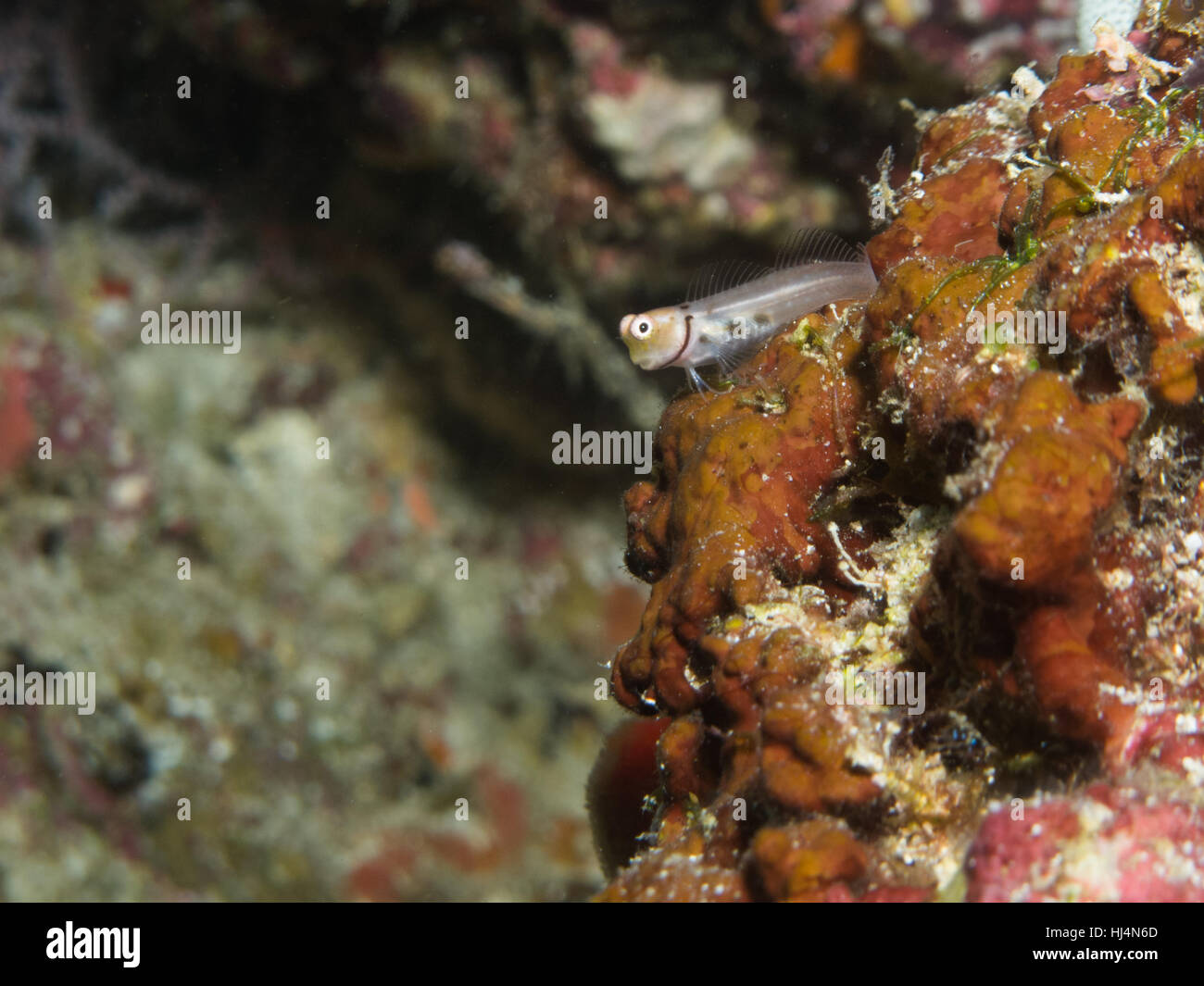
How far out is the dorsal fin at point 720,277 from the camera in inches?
136

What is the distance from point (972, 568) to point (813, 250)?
5.98 ft

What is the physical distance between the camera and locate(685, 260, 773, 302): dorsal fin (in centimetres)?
346

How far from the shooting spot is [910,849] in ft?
6.70

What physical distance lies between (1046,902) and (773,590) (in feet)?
3.55

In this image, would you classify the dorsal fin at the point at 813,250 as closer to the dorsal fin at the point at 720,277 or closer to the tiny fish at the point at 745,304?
the tiny fish at the point at 745,304

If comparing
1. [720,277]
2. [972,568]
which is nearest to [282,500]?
[720,277]

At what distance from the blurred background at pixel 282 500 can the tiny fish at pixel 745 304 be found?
207 centimetres

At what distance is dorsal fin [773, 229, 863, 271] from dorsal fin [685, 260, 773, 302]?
0.24 meters

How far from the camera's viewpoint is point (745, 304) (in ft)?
10.9

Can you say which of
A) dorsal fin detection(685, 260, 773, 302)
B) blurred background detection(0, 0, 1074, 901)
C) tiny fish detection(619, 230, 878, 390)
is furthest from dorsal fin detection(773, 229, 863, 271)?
blurred background detection(0, 0, 1074, 901)

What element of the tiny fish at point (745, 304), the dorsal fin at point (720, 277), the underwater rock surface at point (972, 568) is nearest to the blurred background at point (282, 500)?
the dorsal fin at point (720, 277)

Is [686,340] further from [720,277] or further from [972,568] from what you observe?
[972,568]
